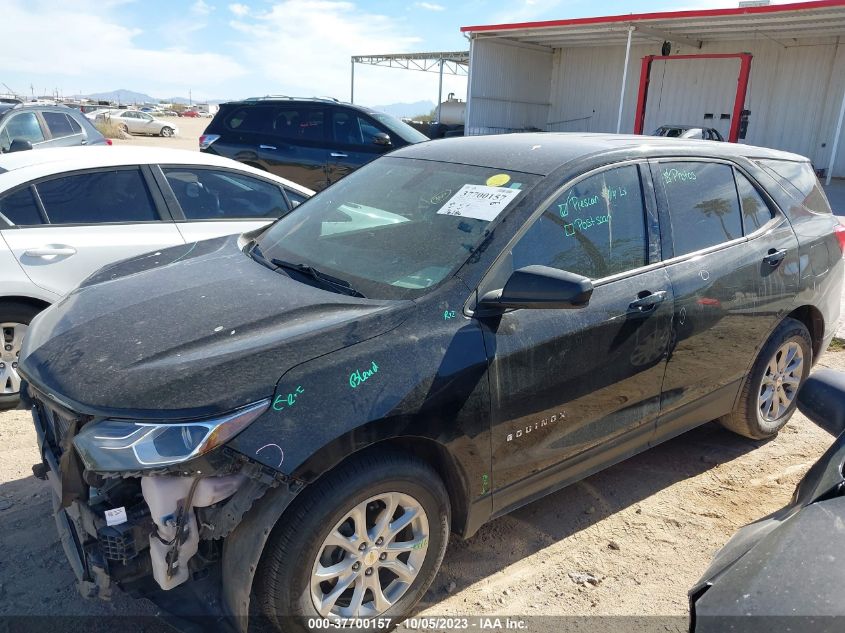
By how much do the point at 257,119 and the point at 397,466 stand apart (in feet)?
26.8

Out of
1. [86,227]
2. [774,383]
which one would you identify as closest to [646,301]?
[774,383]

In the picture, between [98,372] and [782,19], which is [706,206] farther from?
[782,19]

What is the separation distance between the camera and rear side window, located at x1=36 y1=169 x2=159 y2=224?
4273mm

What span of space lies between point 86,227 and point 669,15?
19.5m

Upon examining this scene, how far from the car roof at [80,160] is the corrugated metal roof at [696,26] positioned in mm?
17715

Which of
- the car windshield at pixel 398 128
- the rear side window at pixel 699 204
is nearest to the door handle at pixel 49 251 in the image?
the rear side window at pixel 699 204

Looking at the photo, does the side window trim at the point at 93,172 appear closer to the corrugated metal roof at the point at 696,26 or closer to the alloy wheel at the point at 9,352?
the alloy wheel at the point at 9,352

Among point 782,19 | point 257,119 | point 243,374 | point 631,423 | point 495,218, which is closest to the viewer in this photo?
point 243,374

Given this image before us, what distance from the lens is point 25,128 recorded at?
9.45 metres

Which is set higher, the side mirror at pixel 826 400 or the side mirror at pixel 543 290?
the side mirror at pixel 543 290

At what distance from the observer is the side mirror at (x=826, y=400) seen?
193 centimetres

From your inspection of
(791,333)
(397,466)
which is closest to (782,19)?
(791,333)

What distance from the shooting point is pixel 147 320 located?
2.47m

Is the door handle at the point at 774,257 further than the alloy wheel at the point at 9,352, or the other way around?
the alloy wheel at the point at 9,352
